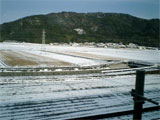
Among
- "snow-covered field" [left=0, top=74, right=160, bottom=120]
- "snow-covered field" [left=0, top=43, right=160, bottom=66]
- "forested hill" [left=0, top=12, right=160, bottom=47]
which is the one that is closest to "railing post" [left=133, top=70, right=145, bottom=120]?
"snow-covered field" [left=0, top=74, right=160, bottom=120]

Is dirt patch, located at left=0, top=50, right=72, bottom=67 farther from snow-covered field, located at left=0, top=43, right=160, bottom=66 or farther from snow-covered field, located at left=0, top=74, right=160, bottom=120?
snow-covered field, located at left=0, top=74, right=160, bottom=120

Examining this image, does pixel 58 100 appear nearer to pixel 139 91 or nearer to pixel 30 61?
pixel 139 91

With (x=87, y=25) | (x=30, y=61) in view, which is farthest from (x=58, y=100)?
(x=87, y=25)

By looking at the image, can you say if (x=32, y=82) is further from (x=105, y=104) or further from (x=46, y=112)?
(x=105, y=104)

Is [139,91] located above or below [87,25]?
below

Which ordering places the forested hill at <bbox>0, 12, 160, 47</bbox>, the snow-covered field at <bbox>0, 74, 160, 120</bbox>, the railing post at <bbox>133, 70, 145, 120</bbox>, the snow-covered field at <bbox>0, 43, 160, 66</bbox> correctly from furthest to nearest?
the forested hill at <bbox>0, 12, 160, 47</bbox> → the snow-covered field at <bbox>0, 43, 160, 66</bbox> → the snow-covered field at <bbox>0, 74, 160, 120</bbox> → the railing post at <bbox>133, 70, 145, 120</bbox>

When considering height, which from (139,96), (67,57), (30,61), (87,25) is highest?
(87,25)

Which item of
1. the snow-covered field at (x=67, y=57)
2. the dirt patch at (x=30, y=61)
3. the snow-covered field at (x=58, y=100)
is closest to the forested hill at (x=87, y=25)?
the snow-covered field at (x=67, y=57)

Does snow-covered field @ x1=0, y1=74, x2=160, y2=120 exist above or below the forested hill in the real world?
below

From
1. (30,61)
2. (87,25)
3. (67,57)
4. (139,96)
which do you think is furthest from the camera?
(87,25)
